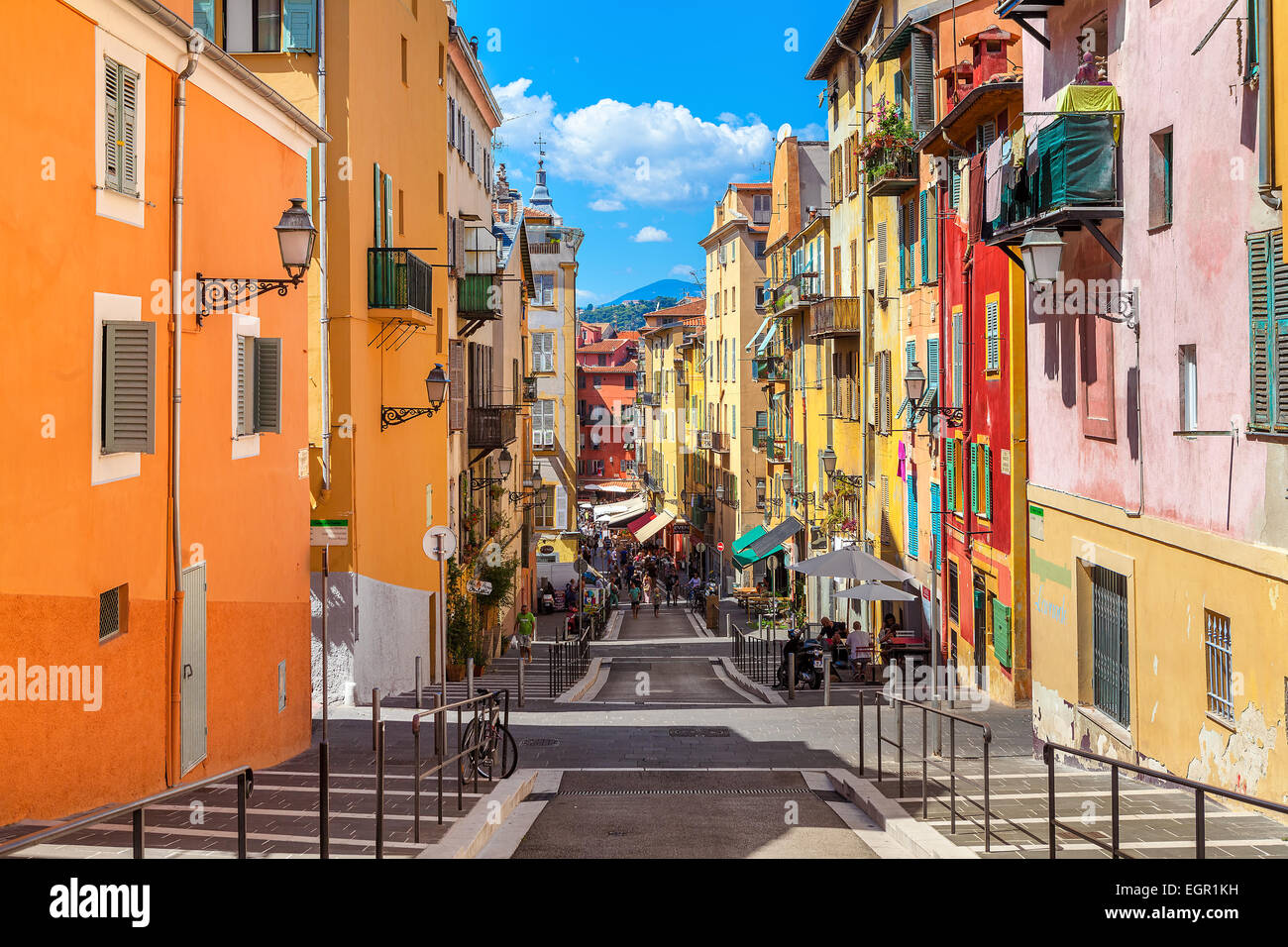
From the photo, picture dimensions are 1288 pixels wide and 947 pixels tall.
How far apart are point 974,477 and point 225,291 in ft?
48.1

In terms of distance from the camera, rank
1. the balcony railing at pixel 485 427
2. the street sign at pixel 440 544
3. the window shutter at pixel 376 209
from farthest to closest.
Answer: the balcony railing at pixel 485 427, the window shutter at pixel 376 209, the street sign at pixel 440 544

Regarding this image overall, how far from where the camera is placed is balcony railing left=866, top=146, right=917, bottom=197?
28.5 metres

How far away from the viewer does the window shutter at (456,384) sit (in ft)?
94.5

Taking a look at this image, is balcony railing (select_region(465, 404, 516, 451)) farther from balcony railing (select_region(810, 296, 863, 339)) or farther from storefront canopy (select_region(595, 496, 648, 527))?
storefront canopy (select_region(595, 496, 648, 527))

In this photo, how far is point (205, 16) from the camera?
19484 mm

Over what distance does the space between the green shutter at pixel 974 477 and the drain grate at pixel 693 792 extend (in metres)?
11.4

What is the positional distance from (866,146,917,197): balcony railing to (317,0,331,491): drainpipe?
1354 centimetres

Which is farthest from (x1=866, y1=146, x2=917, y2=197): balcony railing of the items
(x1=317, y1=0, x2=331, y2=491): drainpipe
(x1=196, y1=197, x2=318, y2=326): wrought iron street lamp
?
(x1=196, y1=197, x2=318, y2=326): wrought iron street lamp

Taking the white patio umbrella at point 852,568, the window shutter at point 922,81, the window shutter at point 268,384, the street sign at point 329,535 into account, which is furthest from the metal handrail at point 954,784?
the window shutter at point 922,81

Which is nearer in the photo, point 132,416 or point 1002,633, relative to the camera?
point 132,416

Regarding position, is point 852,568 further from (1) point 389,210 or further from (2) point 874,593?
(1) point 389,210

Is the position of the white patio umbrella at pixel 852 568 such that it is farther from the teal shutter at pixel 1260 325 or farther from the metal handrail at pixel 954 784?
the teal shutter at pixel 1260 325

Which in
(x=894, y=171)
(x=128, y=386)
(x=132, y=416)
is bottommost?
(x=132, y=416)

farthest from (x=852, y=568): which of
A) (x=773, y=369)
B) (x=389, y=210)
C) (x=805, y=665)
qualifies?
(x=773, y=369)
